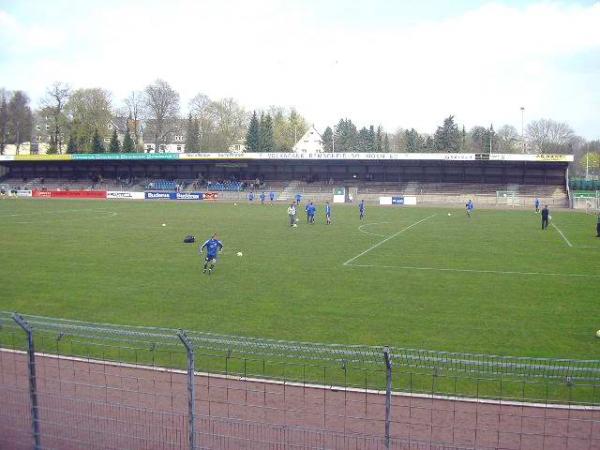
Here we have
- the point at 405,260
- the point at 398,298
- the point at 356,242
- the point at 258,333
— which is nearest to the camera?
the point at 258,333

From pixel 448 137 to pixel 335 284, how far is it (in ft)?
273

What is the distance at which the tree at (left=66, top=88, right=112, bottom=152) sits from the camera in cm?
10100

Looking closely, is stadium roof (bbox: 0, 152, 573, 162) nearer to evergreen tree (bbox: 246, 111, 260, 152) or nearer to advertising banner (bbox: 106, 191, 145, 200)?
advertising banner (bbox: 106, 191, 145, 200)

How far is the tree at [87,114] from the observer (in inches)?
3976

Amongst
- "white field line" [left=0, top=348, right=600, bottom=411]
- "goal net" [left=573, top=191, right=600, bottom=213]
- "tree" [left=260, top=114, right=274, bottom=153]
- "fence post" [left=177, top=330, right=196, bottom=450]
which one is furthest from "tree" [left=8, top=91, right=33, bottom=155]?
"fence post" [left=177, top=330, right=196, bottom=450]

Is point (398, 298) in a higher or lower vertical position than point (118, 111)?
lower

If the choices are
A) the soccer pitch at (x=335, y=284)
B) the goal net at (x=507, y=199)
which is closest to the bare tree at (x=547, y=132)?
the goal net at (x=507, y=199)

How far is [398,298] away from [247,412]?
920cm

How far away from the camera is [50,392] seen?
9.98 m

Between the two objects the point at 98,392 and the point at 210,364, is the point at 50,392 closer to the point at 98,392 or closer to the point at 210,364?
the point at 98,392

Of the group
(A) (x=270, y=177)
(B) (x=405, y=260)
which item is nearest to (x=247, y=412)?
(B) (x=405, y=260)

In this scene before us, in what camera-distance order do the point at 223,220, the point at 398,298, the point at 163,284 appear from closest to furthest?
the point at 398,298, the point at 163,284, the point at 223,220

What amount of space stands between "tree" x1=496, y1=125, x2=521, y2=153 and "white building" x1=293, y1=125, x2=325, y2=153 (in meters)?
40.0

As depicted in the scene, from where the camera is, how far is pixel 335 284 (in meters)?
19.8
